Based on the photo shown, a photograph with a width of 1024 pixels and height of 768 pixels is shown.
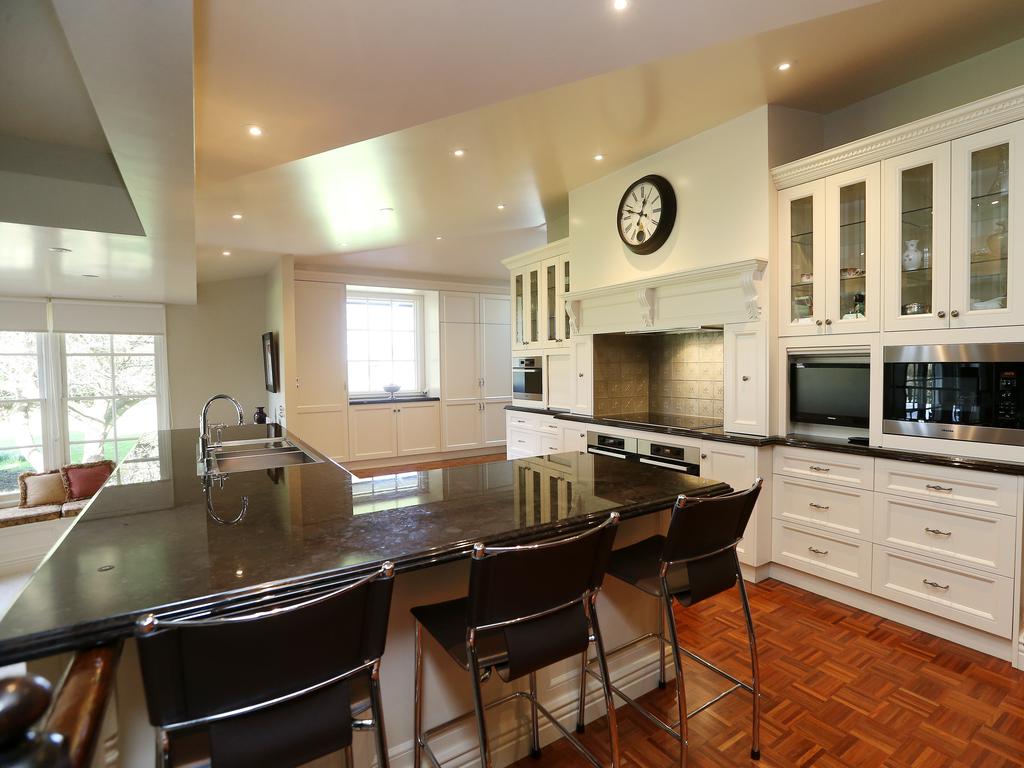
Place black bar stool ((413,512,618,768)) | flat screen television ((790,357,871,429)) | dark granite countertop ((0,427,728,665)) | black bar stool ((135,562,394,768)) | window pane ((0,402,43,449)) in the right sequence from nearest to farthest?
black bar stool ((135,562,394,768)), dark granite countertop ((0,427,728,665)), black bar stool ((413,512,618,768)), flat screen television ((790,357,871,429)), window pane ((0,402,43,449))

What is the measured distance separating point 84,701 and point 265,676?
0.25 m

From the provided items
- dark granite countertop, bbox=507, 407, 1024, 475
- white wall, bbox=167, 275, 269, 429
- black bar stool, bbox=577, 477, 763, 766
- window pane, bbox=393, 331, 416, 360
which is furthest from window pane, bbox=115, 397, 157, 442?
black bar stool, bbox=577, 477, 763, 766

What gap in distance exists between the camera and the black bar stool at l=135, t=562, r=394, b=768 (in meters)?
0.82

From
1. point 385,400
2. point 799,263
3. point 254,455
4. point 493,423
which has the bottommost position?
point 493,423

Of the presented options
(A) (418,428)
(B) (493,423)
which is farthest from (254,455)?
(B) (493,423)

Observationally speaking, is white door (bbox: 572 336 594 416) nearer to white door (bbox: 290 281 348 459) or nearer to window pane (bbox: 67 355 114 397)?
white door (bbox: 290 281 348 459)

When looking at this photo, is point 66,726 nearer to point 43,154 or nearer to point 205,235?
point 43,154

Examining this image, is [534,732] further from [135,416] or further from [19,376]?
[19,376]

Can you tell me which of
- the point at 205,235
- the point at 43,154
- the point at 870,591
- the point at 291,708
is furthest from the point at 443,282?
the point at 291,708

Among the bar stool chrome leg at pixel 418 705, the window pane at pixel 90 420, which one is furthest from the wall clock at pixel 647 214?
the window pane at pixel 90 420

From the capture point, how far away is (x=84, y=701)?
737 millimetres

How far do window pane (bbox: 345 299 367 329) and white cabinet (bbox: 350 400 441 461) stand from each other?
1.20 metres

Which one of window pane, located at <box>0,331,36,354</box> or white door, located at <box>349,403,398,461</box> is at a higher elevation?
window pane, located at <box>0,331,36,354</box>

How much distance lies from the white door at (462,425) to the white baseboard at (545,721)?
539 centimetres
